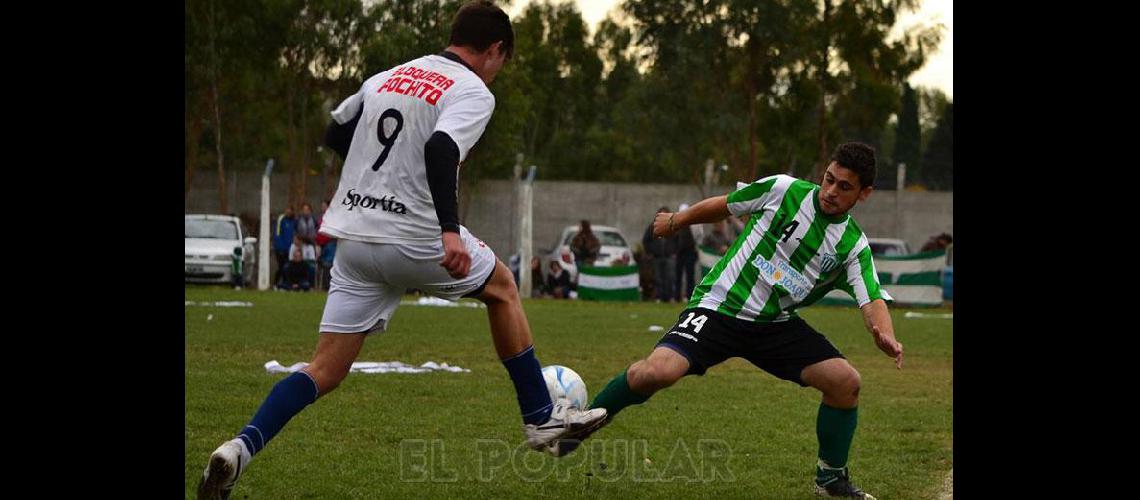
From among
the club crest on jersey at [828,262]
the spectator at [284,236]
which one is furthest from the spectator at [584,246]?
the club crest on jersey at [828,262]

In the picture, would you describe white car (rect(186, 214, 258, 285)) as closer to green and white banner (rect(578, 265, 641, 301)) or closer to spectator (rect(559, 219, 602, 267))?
spectator (rect(559, 219, 602, 267))

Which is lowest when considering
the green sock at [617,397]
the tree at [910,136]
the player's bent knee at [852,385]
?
the green sock at [617,397]

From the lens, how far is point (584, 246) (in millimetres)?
25859

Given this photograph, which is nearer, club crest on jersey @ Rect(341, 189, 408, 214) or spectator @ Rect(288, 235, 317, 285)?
club crest on jersey @ Rect(341, 189, 408, 214)

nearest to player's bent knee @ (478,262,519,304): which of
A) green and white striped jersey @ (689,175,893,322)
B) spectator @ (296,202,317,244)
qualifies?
green and white striped jersey @ (689,175,893,322)

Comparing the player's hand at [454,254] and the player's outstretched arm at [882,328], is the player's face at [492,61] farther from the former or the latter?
the player's outstretched arm at [882,328]

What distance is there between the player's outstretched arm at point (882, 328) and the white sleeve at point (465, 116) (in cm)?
202

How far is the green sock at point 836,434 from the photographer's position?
22.0 ft

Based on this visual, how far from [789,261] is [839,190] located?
1.42 ft

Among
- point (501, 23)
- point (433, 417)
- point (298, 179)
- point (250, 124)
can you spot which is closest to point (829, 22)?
point (298, 179)

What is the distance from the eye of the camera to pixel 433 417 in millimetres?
8773

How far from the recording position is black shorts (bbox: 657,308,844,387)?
6.73 metres

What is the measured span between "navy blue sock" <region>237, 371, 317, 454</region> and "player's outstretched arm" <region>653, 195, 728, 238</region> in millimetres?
1877

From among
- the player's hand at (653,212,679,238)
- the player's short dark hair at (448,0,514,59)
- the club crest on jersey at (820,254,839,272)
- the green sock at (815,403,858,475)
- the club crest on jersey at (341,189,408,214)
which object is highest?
the player's short dark hair at (448,0,514,59)
